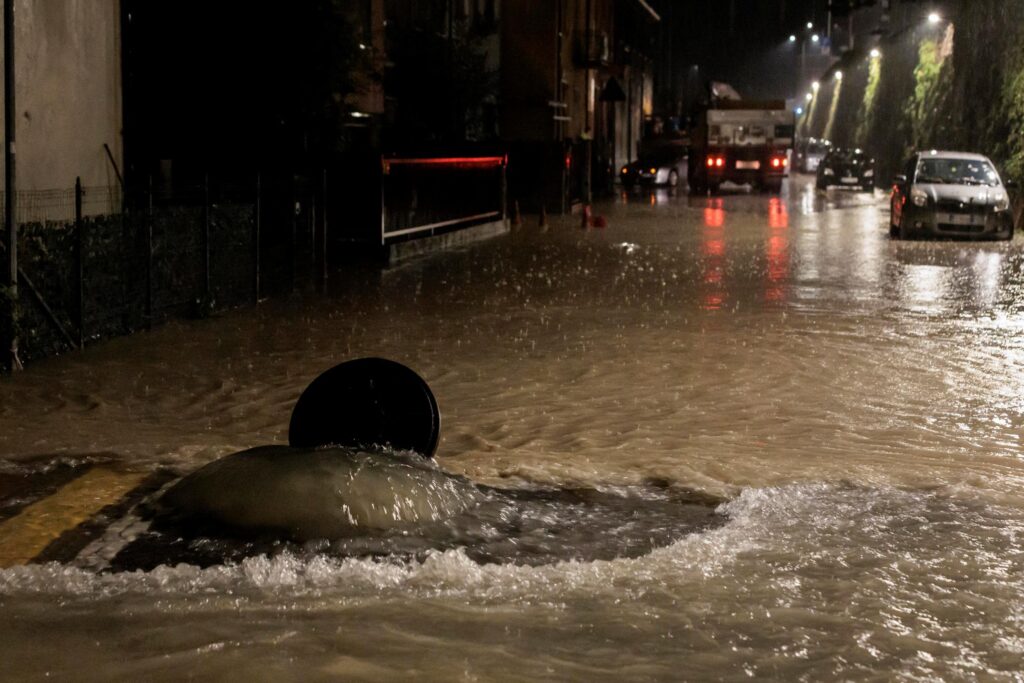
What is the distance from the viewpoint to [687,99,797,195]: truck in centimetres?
4934

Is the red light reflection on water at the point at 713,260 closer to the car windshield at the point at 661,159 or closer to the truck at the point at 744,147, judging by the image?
the truck at the point at 744,147

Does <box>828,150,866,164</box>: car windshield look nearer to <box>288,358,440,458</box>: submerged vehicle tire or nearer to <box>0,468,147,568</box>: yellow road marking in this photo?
<box>288,358,440,458</box>: submerged vehicle tire

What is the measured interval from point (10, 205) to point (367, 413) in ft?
15.0

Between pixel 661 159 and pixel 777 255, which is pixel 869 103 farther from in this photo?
pixel 777 255

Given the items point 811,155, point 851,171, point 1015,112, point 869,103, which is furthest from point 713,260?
point 811,155

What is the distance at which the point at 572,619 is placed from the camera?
572 cm

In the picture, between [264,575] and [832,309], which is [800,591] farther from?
[832,309]

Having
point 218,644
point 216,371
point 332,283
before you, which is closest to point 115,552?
point 218,644

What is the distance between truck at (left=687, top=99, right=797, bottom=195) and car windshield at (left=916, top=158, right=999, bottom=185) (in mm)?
20883

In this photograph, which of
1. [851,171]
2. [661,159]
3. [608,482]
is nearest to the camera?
[608,482]

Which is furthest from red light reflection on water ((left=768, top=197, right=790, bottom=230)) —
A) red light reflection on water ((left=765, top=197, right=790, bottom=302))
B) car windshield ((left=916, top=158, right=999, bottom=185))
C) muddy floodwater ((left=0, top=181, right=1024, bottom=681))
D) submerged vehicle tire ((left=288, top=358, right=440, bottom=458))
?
submerged vehicle tire ((left=288, top=358, right=440, bottom=458))

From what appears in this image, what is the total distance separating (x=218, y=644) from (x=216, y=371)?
660cm

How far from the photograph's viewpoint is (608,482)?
8.08 meters

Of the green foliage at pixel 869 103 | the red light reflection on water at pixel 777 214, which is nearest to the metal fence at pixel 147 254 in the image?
the red light reflection on water at pixel 777 214
